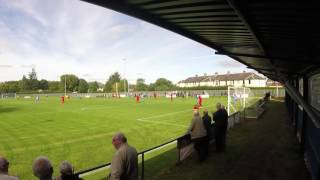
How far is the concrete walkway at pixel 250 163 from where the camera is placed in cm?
927

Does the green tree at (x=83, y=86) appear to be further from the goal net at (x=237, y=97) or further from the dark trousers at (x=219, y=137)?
the dark trousers at (x=219, y=137)

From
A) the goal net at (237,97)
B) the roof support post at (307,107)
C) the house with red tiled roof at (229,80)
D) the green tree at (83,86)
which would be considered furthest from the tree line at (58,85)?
the roof support post at (307,107)

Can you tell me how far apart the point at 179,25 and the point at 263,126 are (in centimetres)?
1559

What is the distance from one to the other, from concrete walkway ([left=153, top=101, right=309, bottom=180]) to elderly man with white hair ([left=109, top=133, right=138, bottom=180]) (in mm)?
4092

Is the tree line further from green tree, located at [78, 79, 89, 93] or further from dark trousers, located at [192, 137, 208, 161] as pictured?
dark trousers, located at [192, 137, 208, 161]

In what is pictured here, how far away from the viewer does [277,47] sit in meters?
7.29

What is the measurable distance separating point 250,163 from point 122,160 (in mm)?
6718

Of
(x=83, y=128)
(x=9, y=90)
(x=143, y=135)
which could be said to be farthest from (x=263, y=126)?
(x=9, y=90)

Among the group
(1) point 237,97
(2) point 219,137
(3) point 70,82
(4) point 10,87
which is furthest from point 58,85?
(2) point 219,137

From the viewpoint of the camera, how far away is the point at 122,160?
16.8 ft

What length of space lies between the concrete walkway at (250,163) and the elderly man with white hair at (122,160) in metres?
4.09

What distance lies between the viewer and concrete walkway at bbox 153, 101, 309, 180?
9.27m

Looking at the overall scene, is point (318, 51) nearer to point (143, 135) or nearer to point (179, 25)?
point (179, 25)

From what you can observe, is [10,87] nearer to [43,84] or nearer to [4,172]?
[43,84]
